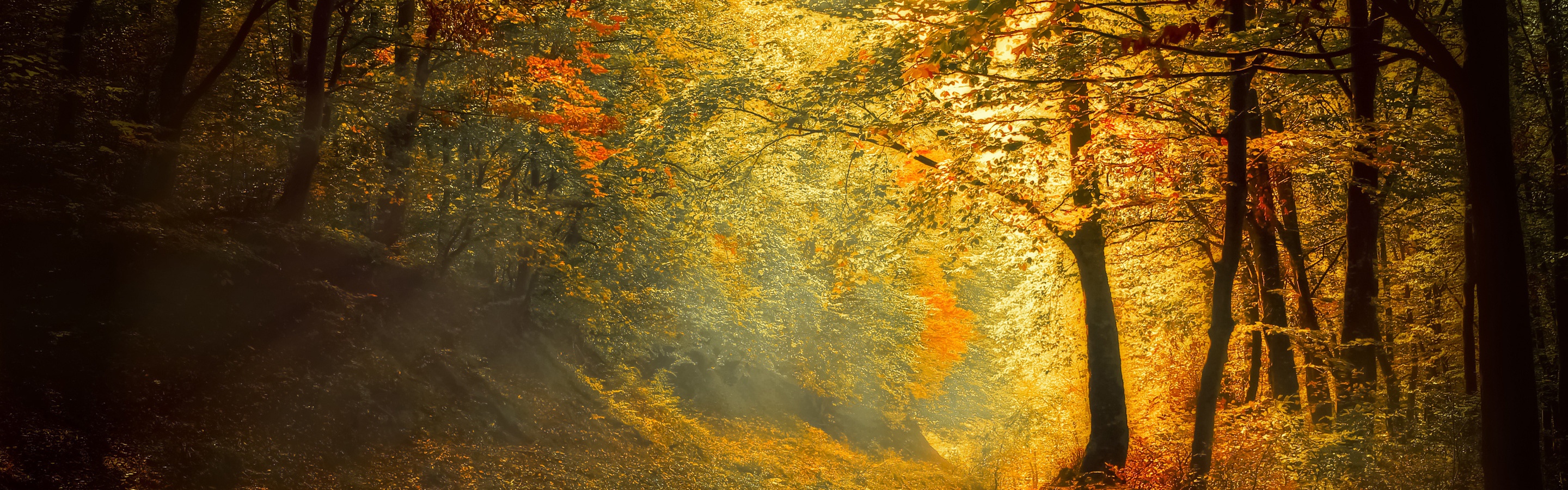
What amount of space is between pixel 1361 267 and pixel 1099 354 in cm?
360

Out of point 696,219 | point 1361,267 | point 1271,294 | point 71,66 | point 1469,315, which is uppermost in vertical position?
point 71,66

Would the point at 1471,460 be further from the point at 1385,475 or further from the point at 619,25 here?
the point at 619,25

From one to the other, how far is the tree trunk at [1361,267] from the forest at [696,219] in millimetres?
69

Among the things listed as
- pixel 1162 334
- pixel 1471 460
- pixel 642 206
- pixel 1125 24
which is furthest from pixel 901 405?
pixel 1471 460

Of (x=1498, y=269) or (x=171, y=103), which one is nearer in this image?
(x=1498, y=269)

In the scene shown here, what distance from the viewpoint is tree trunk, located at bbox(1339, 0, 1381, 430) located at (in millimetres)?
10539

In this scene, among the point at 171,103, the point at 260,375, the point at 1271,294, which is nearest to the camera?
the point at 260,375

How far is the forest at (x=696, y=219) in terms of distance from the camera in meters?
7.64

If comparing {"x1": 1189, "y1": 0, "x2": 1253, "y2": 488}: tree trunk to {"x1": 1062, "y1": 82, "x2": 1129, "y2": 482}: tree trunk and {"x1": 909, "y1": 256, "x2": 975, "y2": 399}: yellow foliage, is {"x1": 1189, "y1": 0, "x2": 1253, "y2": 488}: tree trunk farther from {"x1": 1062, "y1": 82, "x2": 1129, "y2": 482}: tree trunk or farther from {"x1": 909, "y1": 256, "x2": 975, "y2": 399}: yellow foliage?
{"x1": 909, "y1": 256, "x2": 975, "y2": 399}: yellow foliage

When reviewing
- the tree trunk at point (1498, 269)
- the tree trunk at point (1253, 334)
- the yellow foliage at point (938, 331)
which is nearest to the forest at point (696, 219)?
the tree trunk at point (1498, 269)

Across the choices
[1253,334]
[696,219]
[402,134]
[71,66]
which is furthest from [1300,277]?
[71,66]

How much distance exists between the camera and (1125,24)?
11750 millimetres

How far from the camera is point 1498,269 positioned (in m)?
6.05

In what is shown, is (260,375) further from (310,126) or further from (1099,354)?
(1099,354)
